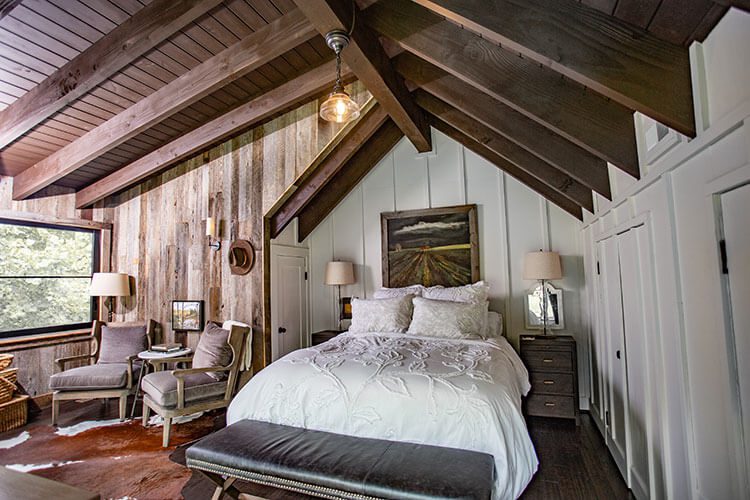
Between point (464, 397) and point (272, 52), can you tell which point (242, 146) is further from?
point (464, 397)

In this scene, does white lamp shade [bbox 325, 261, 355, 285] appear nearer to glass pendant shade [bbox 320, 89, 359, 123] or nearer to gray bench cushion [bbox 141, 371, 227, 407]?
gray bench cushion [bbox 141, 371, 227, 407]

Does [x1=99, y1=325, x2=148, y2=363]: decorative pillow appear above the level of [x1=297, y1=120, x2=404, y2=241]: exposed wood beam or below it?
below

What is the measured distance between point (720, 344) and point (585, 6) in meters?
1.36

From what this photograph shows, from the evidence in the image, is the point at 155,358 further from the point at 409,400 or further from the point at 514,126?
the point at 514,126

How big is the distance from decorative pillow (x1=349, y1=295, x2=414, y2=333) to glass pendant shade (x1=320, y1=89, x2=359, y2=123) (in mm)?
2282

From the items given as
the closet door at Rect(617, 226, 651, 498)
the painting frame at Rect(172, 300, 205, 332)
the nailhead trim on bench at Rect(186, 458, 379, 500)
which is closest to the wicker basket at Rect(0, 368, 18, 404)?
the painting frame at Rect(172, 300, 205, 332)

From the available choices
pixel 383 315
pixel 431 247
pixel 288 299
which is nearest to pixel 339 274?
pixel 288 299

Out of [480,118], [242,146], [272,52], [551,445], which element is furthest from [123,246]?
[551,445]

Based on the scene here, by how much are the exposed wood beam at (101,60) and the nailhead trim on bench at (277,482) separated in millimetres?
2662

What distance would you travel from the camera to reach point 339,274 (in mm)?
4805

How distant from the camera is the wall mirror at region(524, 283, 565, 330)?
13.4ft

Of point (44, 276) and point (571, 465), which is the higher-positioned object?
point (44, 276)

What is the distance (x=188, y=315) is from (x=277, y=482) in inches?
123

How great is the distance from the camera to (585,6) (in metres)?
1.49
